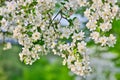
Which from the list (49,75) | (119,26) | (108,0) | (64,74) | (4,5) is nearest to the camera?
(108,0)

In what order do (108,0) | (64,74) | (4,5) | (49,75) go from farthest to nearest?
(49,75), (64,74), (4,5), (108,0)

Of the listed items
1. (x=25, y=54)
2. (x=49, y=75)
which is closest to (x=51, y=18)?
(x=25, y=54)

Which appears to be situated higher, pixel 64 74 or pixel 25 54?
pixel 64 74

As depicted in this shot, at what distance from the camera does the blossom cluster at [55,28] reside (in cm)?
121

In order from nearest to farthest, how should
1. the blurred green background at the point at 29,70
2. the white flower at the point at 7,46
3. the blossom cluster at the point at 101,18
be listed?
the blossom cluster at the point at 101,18, the white flower at the point at 7,46, the blurred green background at the point at 29,70

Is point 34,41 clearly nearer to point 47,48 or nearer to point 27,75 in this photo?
point 47,48

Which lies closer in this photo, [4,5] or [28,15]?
[28,15]

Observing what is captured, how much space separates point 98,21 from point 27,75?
3183 mm

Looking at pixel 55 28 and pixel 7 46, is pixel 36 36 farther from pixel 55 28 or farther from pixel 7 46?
pixel 7 46

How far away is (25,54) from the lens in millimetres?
1276

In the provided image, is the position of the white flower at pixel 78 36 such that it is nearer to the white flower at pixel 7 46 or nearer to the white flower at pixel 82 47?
the white flower at pixel 82 47

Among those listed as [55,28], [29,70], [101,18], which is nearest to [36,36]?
[55,28]

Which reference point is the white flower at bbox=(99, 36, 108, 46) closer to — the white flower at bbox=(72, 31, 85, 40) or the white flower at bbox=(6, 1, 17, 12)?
the white flower at bbox=(72, 31, 85, 40)

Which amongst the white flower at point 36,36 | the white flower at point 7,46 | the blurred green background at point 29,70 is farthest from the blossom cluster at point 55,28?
the blurred green background at point 29,70
